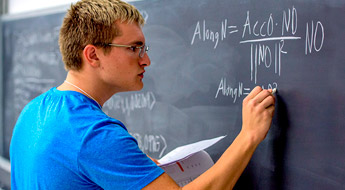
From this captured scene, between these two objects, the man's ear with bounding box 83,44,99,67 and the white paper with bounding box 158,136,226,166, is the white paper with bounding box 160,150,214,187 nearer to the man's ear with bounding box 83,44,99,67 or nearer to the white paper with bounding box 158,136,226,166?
the white paper with bounding box 158,136,226,166

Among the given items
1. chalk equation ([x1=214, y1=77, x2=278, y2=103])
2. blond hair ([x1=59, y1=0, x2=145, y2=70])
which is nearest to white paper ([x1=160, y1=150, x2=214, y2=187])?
chalk equation ([x1=214, y1=77, x2=278, y2=103])

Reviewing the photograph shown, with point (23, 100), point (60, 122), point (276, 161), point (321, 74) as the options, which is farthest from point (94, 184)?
point (23, 100)

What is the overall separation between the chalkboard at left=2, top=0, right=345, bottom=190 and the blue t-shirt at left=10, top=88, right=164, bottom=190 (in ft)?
1.69

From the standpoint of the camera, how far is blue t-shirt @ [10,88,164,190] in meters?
0.91

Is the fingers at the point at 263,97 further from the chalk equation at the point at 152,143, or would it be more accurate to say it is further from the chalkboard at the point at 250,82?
the chalk equation at the point at 152,143

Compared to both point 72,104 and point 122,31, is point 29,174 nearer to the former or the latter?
point 72,104

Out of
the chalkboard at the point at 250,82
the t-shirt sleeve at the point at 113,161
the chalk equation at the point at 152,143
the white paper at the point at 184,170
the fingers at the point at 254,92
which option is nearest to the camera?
the t-shirt sleeve at the point at 113,161

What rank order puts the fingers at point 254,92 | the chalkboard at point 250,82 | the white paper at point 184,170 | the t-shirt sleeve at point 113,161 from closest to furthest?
the t-shirt sleeve at point 113,161 → the chalkboard at point 250,82 → the fingers at point 254,92 → the white paper at point 184,170

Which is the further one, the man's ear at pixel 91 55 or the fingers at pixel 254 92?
the fingers at pixel 254 92

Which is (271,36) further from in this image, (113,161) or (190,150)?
(113,161)

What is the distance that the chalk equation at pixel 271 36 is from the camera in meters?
1.13

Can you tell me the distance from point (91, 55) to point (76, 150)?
32 centimetres

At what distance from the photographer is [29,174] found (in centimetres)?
105

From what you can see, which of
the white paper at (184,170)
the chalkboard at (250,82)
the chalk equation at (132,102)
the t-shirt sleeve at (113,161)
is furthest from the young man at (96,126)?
the chalk equation at (132,102)
